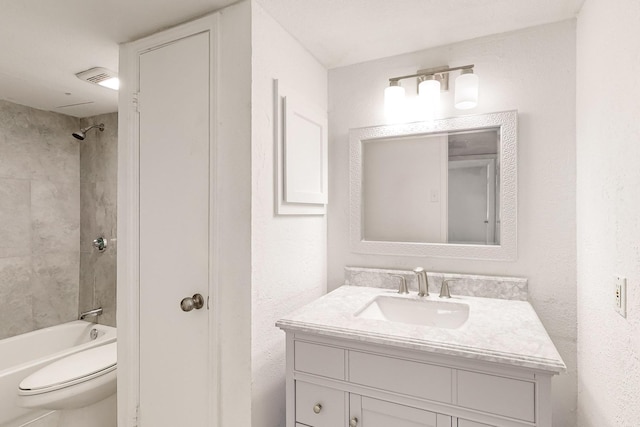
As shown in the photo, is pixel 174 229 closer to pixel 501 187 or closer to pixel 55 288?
pixel 501 187

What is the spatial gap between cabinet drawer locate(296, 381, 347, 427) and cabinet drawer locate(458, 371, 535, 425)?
0.41 meters

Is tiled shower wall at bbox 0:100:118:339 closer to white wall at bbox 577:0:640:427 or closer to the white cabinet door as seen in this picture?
the white cabinet door

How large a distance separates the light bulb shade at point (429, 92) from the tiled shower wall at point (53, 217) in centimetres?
245

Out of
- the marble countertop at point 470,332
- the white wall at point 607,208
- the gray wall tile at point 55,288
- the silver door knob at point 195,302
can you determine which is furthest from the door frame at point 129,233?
the white wall at point 607,208

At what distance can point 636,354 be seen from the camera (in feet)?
2.81

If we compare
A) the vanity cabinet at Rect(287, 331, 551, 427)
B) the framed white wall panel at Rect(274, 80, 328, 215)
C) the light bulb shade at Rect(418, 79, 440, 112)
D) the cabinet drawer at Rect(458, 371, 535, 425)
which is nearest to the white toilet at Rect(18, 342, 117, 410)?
the vanity cabinet at Rect(287, 331, 551, 427)

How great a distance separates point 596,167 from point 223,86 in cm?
144

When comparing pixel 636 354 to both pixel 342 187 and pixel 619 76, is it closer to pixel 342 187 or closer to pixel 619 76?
pixel 619 76

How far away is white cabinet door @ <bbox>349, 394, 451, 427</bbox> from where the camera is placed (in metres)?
1.06

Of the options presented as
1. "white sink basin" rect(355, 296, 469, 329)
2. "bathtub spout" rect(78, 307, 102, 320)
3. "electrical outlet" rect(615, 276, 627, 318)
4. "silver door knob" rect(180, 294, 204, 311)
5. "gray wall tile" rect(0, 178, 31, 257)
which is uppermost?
"gray wall tile" rect(0, 178, 31, 257)

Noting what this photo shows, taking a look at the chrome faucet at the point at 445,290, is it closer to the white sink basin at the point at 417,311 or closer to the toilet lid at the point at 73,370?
the white sink basin at the point at 417,311

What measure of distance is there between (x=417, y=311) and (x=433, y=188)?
62 centimetres

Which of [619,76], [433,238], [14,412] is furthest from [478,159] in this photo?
[14,412]

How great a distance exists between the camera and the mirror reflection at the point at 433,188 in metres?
1.60
